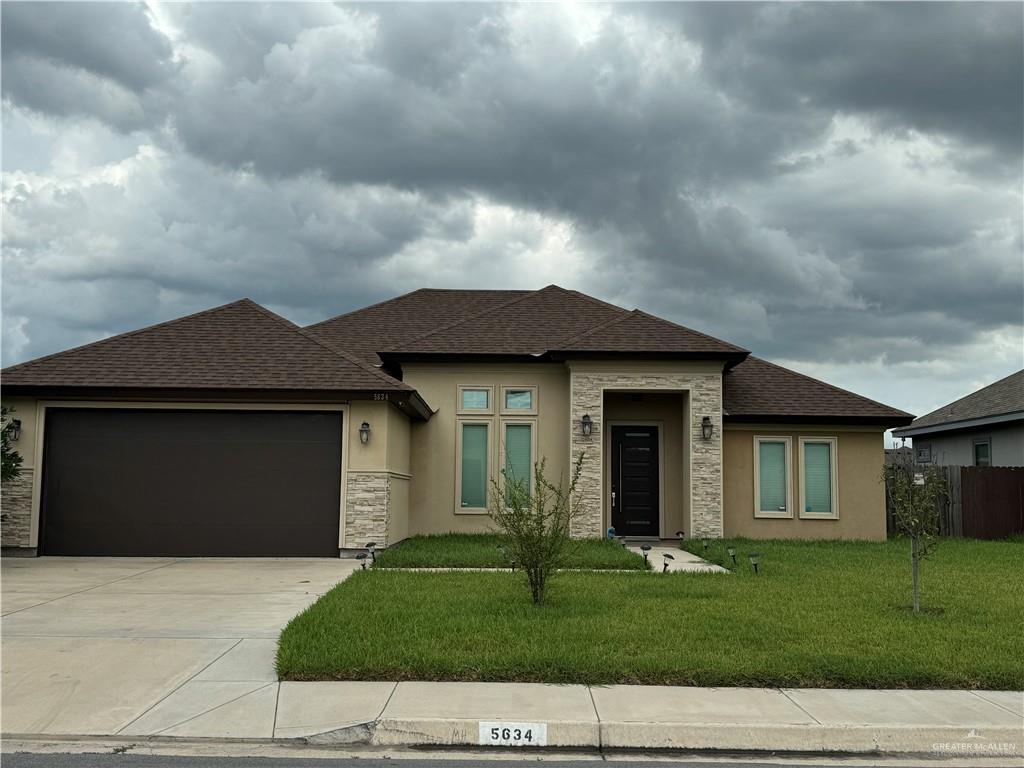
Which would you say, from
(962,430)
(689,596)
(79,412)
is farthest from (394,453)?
(962,430)

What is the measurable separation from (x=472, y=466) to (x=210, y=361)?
18.9 ft

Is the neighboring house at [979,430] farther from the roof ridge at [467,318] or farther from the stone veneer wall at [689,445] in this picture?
the roof ridge at [467,318]

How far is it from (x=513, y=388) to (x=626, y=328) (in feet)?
8.76

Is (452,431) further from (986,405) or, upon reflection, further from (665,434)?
(986,405)

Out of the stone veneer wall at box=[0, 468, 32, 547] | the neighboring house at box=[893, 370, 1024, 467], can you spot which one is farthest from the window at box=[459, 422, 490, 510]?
the neighboring house at box=[893, 370, 1024, 467]

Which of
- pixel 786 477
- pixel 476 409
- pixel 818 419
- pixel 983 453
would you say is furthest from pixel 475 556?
pixel 983 453

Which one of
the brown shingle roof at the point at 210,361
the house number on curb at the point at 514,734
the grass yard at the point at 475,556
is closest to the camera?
the house number on curb at the point at 514,734

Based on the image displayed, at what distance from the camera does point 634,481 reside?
Answer: 18.9 m

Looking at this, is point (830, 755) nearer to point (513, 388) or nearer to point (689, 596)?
point (689, 596)

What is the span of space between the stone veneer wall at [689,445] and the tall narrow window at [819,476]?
94.1 inches

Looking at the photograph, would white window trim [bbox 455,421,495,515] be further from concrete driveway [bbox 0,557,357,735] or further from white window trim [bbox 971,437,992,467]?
white window trim [bbox 971,437,992,467]

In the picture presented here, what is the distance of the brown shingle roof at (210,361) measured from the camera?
1492cm

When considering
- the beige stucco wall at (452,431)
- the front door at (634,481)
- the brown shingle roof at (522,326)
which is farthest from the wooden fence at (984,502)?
the beige stucco wall at (452,431)

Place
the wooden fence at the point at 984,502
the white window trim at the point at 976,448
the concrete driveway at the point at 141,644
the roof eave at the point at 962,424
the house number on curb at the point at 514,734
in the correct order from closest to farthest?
the house number on curb at the point at 514,734 → the concrete driveway at the point at 141,644 → the wooden fence at the point at 984,502 → the roof eave at the point at 962,424 → the white window trim at the point at 976,448
